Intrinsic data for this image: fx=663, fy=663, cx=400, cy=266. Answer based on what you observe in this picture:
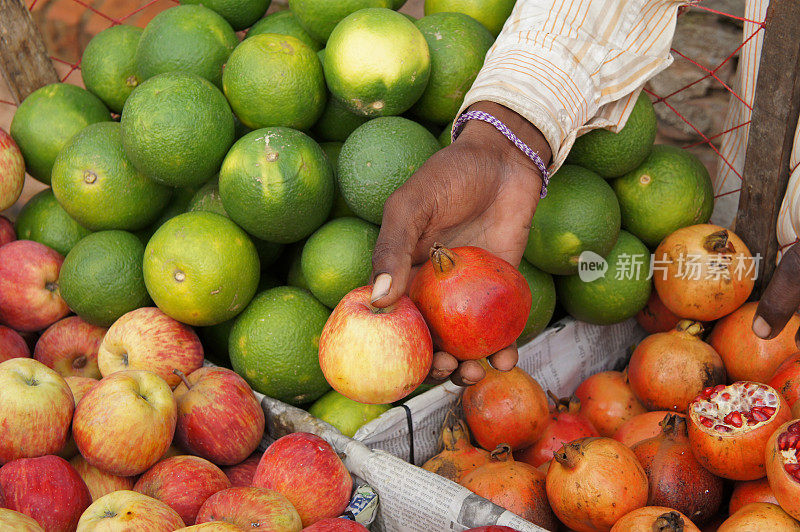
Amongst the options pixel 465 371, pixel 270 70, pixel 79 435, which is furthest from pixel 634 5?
pixel 79 435

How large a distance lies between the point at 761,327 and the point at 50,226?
7.58 feet

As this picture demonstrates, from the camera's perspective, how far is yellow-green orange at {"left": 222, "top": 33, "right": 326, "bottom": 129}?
204cm

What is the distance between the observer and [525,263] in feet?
7.20

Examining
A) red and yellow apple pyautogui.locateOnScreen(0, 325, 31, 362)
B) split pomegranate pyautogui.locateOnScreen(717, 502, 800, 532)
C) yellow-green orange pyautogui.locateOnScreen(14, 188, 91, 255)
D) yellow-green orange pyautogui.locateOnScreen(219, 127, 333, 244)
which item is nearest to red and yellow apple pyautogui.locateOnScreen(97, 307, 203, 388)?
red and yellow apple pyautogui.locateOnScreen(0, 325, 31, 362)

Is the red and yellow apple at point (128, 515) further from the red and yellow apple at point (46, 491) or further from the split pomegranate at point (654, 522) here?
the split pomegranate at point (654, 522)

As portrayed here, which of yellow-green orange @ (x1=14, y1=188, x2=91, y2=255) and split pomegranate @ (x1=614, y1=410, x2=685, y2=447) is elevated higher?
yellow-green orange @ (x1=14, y1=188, x2=91, y2=255)

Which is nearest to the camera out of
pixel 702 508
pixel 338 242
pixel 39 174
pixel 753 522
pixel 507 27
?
pixel 753 522

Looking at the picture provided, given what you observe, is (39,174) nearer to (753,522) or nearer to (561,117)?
(561,117)

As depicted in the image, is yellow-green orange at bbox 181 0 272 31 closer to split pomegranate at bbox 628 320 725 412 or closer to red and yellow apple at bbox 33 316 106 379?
red and yellow apple at bbox 33 316 106 379

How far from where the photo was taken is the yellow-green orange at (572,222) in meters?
2.08

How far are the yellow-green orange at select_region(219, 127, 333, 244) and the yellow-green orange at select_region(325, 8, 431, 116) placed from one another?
0.72 ft

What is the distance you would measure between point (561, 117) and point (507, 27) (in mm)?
382

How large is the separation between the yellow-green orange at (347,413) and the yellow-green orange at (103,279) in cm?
72

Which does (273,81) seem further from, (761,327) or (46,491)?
(761,327)
